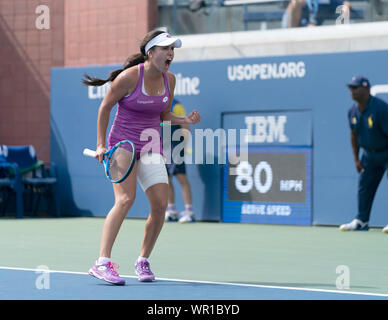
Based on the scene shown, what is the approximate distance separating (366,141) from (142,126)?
612 centimetres

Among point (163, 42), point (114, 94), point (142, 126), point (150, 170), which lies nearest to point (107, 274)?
point (150, 170)

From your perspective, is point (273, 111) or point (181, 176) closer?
point (273, 111)

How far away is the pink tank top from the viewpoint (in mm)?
7125

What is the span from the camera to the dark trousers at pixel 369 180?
12578 millimetres

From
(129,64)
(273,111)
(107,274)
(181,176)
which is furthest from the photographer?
(181,176)

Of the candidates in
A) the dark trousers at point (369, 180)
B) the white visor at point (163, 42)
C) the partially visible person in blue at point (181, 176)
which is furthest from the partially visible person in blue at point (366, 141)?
the white visor at point (163, 42)

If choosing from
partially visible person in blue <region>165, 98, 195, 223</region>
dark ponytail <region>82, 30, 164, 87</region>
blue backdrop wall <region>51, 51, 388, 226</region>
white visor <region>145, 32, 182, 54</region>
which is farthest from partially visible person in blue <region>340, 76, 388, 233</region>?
white visor <region>145, 32, 182, 54</region>

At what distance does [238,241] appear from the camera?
1109cm

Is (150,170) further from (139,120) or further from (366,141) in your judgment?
(366,141)

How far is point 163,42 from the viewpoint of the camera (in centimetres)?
709

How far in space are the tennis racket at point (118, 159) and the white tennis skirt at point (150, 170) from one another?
0.13 meters
